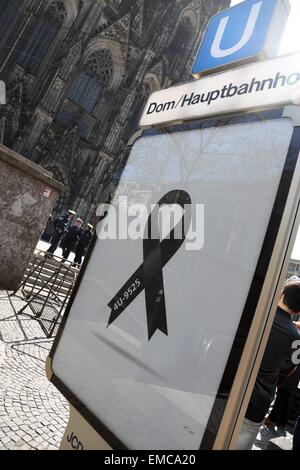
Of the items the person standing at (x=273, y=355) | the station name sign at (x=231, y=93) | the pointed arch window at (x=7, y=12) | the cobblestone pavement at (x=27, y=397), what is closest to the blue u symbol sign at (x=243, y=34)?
the station name sign at (x=231, y=93)

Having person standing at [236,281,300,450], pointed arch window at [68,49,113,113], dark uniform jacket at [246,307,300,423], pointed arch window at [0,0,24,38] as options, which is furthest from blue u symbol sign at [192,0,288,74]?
pointed arch window at [68,49,113,113]

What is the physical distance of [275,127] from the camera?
3.84 ft

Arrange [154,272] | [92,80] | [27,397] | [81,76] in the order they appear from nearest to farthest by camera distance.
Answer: [154,272]
[27,397]
[81,76]
[92,80]

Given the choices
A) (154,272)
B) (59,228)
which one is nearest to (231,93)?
(154,272)

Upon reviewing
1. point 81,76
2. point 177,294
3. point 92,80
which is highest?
point 92,80

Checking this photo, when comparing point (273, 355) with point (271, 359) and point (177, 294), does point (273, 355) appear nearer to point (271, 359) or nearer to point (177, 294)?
point (271, 359)

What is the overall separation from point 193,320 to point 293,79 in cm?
96

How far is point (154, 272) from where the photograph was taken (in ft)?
4.59

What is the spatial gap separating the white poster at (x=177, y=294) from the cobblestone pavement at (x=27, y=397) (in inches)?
40.4

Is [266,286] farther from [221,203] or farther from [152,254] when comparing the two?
[152,254]

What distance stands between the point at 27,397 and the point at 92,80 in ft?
80.4

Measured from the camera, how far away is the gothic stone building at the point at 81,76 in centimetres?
1941

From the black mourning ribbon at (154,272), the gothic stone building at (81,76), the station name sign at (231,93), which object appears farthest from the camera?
the gothic stone building at (81,76)

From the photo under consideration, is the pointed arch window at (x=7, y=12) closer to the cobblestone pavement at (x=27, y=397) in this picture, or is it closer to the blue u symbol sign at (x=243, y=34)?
the cobblestone pavement at (x=27, y=397)
